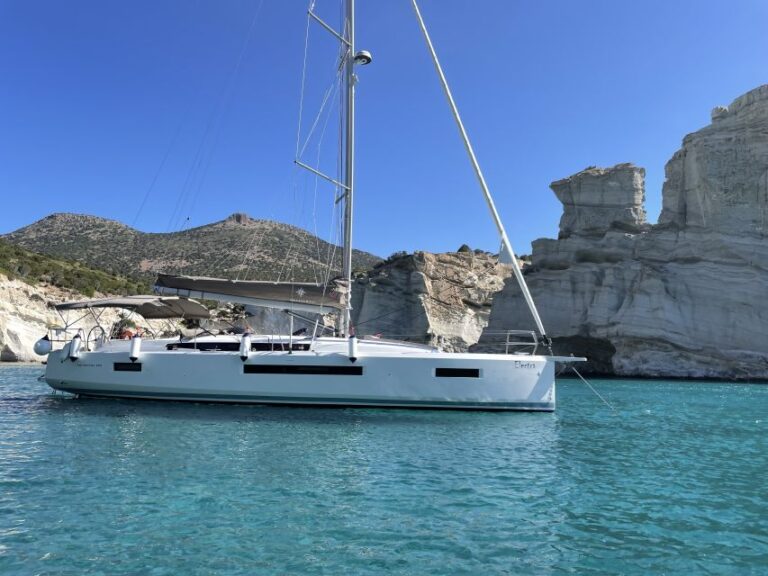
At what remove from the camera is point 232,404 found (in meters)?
15.7

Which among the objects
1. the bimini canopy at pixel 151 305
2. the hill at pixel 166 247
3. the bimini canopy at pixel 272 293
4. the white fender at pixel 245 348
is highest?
the hill at pixel 166 247

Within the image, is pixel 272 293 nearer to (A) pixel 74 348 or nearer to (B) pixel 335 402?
(B) pixel 335 402

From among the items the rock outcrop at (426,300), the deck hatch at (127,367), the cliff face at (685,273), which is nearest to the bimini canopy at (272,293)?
the deck hatch at (127,367)

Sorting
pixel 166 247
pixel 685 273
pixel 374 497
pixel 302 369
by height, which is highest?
pixel 166 247

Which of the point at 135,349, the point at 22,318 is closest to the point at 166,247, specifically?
the point at 22,318

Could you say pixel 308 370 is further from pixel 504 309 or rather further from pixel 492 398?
pixel 504 309

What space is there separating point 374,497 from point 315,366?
8005 mm

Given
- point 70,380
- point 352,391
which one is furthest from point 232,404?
point 70,380

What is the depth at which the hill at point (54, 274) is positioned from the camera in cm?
4344

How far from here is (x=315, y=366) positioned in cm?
1480

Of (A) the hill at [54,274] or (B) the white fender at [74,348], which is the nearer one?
(B) the white fender at [74,348]

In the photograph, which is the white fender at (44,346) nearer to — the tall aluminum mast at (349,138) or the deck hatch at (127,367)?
the deck hatch at (127,367)

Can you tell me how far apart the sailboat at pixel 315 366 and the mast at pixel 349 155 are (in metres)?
0.04

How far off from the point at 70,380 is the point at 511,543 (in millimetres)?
15555
